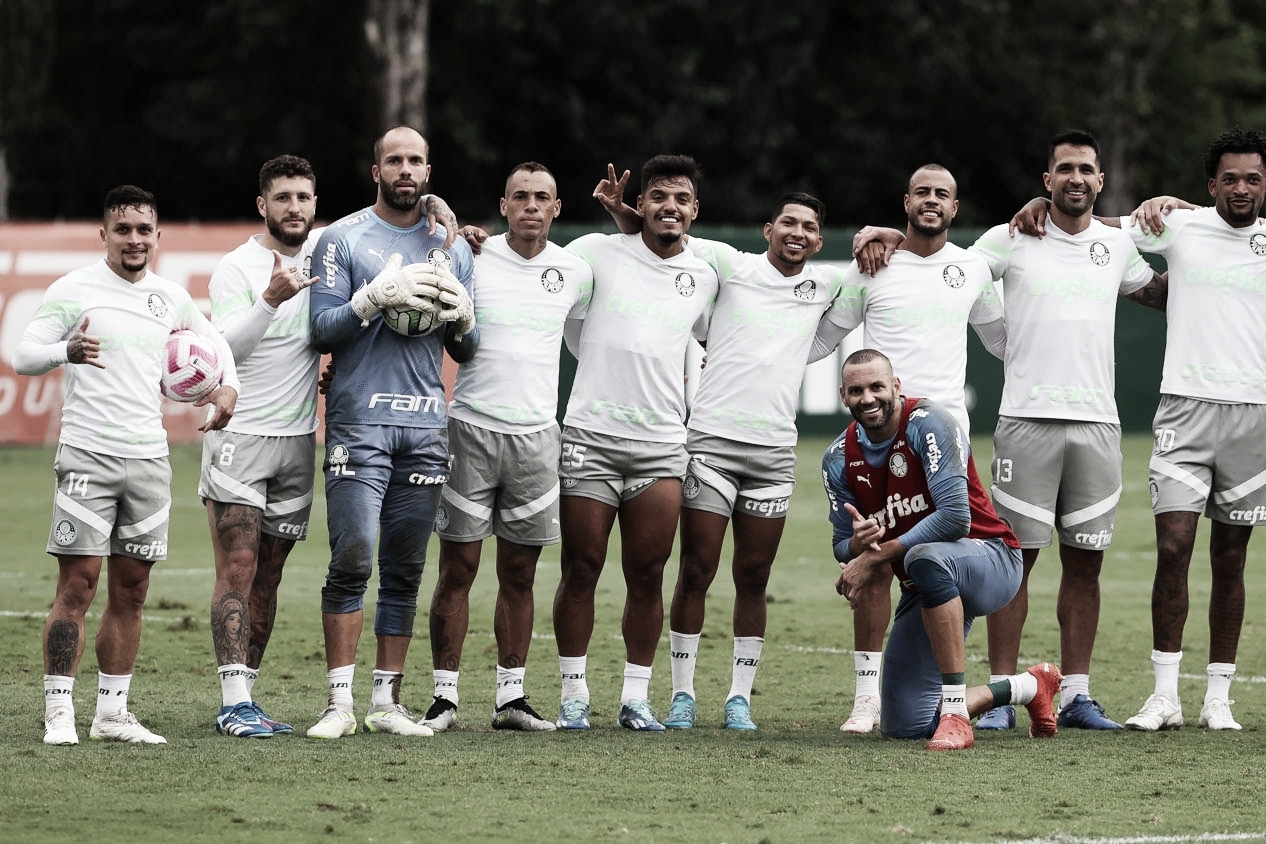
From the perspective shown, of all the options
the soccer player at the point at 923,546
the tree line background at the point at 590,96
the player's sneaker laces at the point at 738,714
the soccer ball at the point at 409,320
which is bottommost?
the player's sneaker laces at the point at 738,714

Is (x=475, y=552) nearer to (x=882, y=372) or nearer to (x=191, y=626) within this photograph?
(x=882, y=372)

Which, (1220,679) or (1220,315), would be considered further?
(1220,315)

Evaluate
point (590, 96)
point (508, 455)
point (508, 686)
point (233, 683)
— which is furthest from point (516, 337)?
point (590, 96)

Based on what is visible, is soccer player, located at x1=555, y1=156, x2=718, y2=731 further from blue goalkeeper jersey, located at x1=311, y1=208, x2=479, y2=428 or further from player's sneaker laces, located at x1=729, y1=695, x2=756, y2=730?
blue goalkeeper jersey, located at x1=311, y1=208, x2=479, y2=428

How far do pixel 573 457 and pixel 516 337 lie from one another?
1.95 ft

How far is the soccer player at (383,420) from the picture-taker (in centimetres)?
821

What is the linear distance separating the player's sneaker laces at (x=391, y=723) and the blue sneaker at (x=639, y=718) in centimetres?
84

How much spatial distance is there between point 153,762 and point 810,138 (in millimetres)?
29315

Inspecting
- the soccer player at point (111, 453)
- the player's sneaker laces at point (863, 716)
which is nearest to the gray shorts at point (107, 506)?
the soccer player at point (111, 453)

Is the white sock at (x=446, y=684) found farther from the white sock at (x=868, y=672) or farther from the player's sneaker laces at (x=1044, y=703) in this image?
the player's sneaker laces at (x=1044, y=703)

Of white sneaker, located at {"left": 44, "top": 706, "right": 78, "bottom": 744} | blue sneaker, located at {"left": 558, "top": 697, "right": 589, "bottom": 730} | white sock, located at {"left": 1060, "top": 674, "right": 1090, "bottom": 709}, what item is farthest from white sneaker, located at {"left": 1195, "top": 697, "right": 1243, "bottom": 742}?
white sneaker, located at {"left": 44, "top": 706, "right": 78, "bottom": 744}

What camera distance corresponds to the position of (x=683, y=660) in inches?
351

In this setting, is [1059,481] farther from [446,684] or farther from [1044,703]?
[446,684]

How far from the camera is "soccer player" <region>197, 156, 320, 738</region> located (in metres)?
8.17
